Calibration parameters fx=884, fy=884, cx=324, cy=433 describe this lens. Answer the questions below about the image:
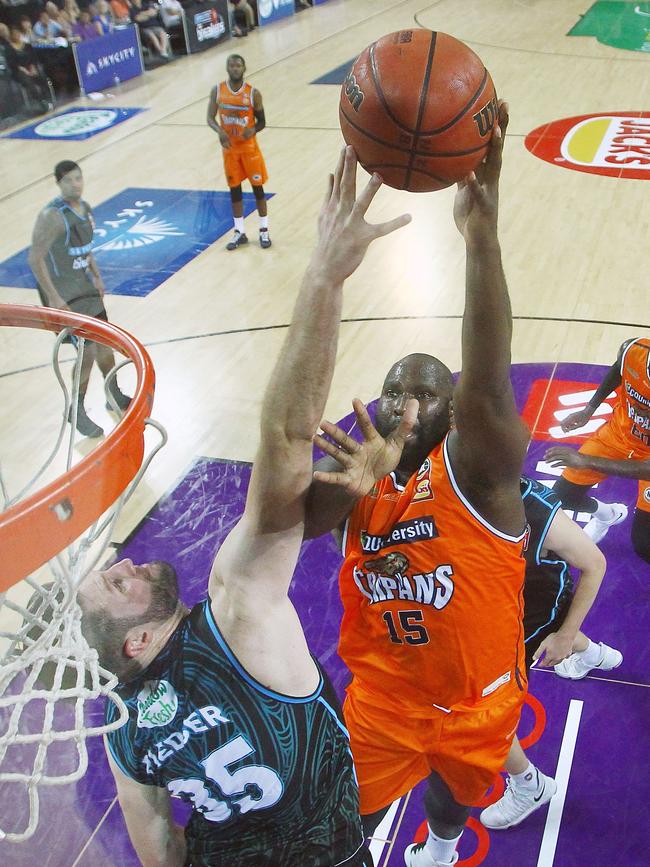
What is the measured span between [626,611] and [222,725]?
3001 mm

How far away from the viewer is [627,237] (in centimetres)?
895

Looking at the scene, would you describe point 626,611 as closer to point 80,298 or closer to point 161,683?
point 161,683

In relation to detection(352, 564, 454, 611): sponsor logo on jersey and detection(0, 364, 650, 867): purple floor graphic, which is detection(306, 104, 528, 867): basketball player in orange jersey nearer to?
detection(352, 564, 454, 611): sponsor logo on jersey

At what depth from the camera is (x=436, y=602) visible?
2729 millimetres

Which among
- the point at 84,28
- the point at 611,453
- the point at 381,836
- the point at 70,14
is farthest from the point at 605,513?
the point at 70,14

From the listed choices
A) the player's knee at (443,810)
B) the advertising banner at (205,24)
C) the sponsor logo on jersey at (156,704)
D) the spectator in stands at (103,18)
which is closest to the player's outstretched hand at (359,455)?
the sponsor logo on jersey at (156,704)

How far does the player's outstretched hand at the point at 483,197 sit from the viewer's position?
2146 millimetres

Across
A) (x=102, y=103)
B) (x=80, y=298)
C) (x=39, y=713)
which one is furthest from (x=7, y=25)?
(x=39, y=713)

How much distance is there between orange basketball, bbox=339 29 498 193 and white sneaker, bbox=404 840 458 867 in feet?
7.92

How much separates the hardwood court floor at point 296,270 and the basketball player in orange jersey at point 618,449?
1766mm

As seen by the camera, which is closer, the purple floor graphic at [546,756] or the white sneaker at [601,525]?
the purple floor graphic at [546,756]

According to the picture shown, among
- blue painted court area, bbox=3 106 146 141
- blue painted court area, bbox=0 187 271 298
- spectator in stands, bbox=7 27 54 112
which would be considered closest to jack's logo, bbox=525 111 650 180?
blue painted court area, bbox=0 187 271 298

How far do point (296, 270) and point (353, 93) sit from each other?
6340mm

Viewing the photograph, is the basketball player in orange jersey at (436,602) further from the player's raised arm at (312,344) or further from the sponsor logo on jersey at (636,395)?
the sponsor logo on jersey at (636,395)
